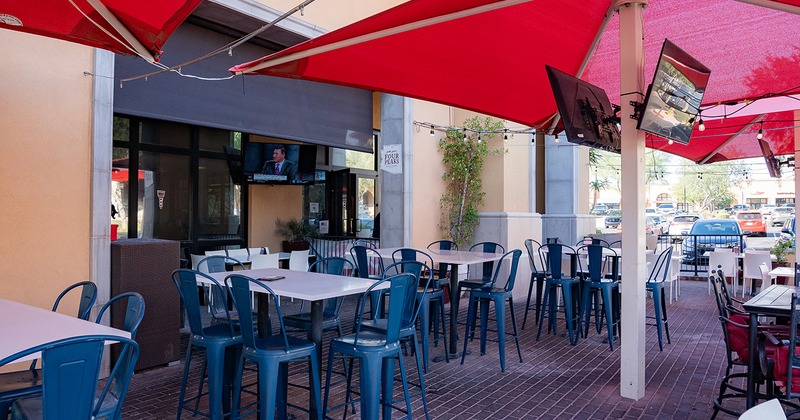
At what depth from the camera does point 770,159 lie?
28.7 ft

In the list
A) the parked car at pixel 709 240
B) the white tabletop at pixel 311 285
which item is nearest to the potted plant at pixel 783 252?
the parked car at pixel 709 240

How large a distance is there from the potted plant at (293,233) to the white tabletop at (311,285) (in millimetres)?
5703

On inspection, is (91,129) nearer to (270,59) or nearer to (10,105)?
(10,105)

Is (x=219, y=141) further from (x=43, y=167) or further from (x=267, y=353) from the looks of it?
(x=267, y=353)

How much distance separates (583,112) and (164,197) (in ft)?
19.4

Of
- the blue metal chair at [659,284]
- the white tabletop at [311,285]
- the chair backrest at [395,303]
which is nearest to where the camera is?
the white tabletop at [311,285]

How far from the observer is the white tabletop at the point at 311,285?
Result: 302 centimetres

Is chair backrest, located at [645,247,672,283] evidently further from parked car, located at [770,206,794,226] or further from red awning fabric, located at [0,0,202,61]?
parked car, located at [770,206,794,226]

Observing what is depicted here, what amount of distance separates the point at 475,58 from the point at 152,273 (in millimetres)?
3337

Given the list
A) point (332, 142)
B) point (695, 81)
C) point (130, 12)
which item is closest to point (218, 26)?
point (332, 142)

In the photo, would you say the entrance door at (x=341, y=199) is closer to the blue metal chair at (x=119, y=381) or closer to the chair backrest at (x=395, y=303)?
the chair backrest at (x=395, y=303)

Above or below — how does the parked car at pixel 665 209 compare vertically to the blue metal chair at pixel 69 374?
above

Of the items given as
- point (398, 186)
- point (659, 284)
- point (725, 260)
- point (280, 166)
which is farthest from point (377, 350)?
point (725, 260)

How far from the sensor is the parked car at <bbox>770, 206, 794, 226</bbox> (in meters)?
28.5
